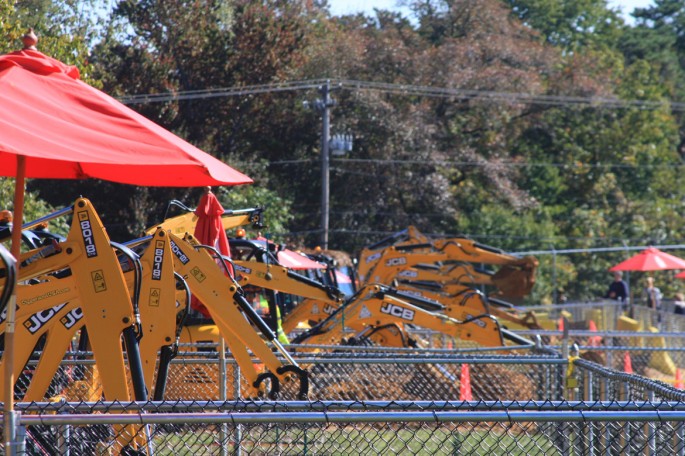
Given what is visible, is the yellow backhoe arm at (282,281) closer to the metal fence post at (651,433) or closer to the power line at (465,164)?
the metal fence post at (651,433)

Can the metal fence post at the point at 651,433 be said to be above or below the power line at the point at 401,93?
below

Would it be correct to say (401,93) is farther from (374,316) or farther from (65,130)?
(65,130)

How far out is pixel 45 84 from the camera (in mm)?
5184

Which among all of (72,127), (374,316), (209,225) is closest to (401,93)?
(374,316)

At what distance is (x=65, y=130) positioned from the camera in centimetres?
476

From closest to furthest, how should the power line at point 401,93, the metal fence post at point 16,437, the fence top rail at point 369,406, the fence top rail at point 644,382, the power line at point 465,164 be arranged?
the metal fence post at point 16,437
the fence top rail at point 369,406
the fence top rail at point 644,382
the power line at point 401,93
the power line at point 465,164

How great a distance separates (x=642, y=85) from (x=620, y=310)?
25.7 meters

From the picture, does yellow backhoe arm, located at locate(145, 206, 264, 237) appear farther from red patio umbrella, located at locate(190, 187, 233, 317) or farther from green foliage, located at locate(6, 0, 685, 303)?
green foliage, located at locate(6, 0, 685, 303)

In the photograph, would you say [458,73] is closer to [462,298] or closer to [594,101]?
[594,101]

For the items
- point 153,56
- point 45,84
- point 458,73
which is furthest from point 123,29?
point 45,84

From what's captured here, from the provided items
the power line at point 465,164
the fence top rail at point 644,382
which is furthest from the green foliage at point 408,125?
the fence top rail at point 644,382

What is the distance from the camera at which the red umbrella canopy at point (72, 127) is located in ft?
14.9

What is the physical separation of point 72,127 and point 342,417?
1.97m

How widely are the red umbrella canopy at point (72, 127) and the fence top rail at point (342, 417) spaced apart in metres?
1.20
